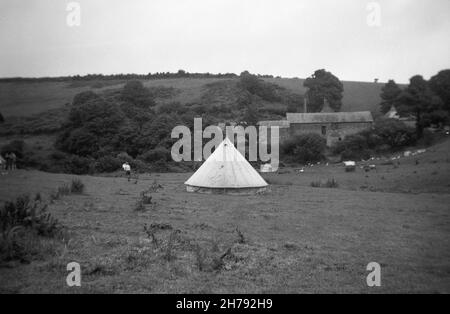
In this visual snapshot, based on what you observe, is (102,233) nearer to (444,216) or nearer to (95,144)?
(444,216)

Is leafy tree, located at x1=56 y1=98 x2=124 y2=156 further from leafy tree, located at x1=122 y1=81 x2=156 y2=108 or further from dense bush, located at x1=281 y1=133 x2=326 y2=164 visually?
dense bush, located at x1=281 y1=133 x2=326 y2=164

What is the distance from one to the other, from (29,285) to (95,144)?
4380 centimetres

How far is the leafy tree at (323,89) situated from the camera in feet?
244

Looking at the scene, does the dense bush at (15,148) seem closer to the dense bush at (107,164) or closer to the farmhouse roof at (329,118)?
the dense bush at (107,164)

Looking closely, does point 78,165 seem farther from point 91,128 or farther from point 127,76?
point 127,76

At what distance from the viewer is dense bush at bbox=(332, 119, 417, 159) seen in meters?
49.2

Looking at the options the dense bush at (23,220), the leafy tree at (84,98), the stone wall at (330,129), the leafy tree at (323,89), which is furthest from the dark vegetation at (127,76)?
the dense bush at (23,220)

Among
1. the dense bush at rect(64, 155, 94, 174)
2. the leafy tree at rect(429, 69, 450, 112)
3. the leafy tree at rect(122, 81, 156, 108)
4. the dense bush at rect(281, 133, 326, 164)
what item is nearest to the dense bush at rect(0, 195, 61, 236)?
the dense bush at rect(64, 155, 94, 174)

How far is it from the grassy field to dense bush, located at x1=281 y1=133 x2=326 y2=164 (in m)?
27.7

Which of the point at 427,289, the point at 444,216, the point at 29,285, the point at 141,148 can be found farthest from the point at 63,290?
the point at 141,148

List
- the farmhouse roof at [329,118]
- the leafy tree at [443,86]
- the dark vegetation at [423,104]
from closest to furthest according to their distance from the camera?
the dark vegetation at [423,104], the leafy tree at [443,86], the farmhouse roof at [329,118]

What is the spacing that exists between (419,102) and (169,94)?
48.9 m

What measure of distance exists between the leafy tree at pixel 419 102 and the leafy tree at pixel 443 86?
14.4ft

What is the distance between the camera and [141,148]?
162ft
